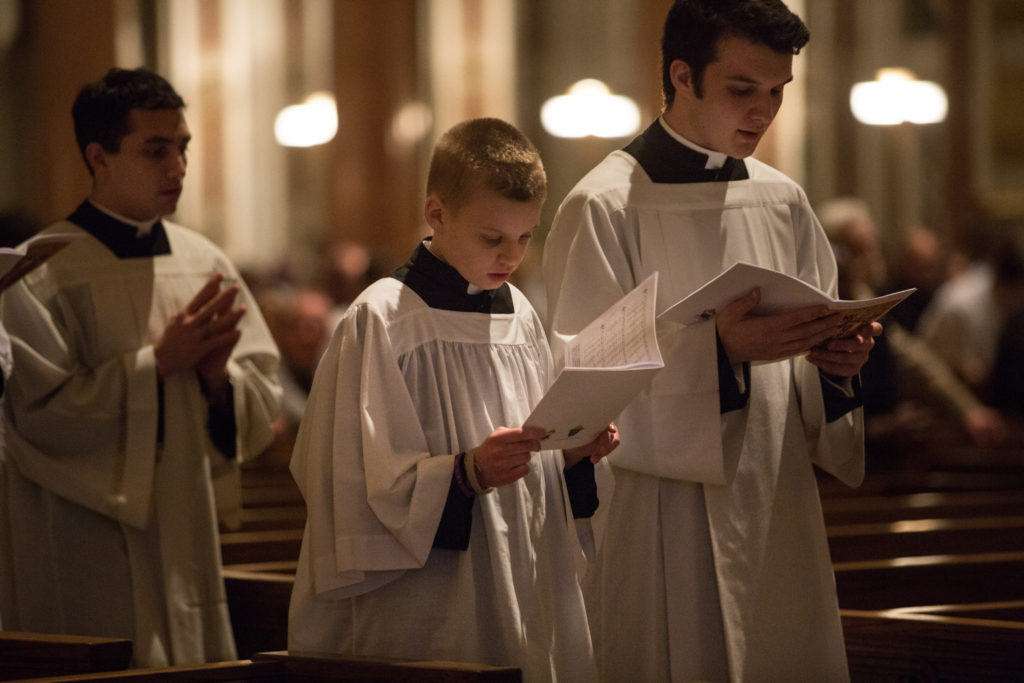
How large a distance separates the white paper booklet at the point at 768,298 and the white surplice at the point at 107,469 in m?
1.51

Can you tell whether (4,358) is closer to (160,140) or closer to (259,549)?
(160,140)

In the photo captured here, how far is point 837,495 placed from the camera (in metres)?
6.42

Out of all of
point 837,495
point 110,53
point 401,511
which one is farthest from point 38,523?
point 110,53

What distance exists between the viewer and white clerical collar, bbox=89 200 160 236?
12.3ft

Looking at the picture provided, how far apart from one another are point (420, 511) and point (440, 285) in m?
0.45

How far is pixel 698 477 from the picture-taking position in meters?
2.92

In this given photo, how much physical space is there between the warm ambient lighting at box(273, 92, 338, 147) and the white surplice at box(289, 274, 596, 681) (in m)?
11.9

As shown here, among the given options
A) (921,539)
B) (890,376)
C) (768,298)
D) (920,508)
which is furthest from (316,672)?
(890,376)

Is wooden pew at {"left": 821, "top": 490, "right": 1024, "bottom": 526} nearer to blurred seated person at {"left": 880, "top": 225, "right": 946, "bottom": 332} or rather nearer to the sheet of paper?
blurred seated person at {"left": 880, "top": 225, "right": 946, "bottom": 332}

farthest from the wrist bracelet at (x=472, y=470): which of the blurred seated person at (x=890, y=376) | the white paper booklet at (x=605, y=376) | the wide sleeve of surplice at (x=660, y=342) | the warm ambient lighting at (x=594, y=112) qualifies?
the warm ambient lighting at (x=594, y=112)

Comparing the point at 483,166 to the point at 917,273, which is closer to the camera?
the point at 483,166

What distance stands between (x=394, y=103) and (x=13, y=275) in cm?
866

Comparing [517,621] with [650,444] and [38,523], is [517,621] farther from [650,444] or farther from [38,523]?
[38,523]

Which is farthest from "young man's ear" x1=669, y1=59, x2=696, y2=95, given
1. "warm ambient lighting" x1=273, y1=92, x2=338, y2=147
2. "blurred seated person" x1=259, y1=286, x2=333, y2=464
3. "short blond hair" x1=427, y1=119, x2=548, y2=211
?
"warm ambient lighting" x1=273, y1=92, x2=338, y2=147
